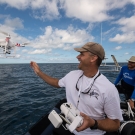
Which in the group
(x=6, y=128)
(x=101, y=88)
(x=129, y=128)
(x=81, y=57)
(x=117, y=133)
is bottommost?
(x=6, y=128)

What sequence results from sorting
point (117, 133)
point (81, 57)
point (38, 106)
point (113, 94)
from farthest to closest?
point (38, 106) → point (117, 133) → point (81, 57) → point (113, 94)

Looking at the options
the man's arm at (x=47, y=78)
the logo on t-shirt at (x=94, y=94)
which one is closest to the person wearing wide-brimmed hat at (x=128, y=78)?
the man's arm at (x=47, y=78)

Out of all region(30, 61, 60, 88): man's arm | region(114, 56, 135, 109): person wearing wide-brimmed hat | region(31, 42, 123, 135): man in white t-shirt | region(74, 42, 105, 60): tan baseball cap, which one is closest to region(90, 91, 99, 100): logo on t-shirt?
region(31, 42, 123, 135): man in white t-shirt


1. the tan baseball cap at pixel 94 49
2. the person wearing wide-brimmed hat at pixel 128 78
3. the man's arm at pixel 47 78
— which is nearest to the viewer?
the tan baseball cap at pixel 94 49

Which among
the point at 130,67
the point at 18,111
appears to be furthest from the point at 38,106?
the point at 130,67

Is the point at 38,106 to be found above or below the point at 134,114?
below

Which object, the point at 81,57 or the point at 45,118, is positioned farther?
the point at 45,118

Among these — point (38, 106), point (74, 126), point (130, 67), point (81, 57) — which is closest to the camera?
point (74, 126)

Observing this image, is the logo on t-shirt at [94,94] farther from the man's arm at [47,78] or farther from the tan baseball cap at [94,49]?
the man's arm at [47,78]

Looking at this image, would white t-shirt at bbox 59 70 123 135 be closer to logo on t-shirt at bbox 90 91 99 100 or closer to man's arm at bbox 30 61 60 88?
logo on t-shirt at bbox 90 91 99 100

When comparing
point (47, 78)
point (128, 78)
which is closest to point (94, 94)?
point (47, 78)

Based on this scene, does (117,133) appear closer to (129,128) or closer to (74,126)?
(129,128)
